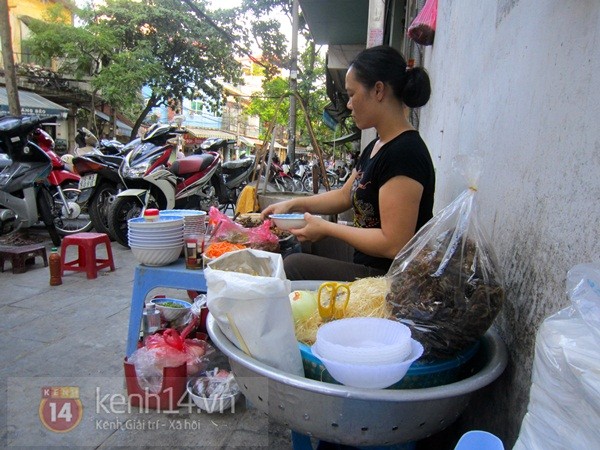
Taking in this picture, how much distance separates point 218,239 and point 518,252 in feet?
4.22

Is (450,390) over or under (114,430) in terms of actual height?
over

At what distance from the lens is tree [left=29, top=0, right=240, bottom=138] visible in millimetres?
13414

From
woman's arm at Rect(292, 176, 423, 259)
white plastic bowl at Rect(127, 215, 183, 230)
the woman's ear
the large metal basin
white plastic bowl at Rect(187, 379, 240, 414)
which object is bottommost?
white plastic bowl at Rect(187, 379, 240, 414)

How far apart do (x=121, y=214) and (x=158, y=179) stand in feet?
2.06

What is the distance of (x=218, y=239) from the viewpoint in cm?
202

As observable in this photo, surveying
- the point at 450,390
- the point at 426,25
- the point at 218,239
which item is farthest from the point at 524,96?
the point at 426,25

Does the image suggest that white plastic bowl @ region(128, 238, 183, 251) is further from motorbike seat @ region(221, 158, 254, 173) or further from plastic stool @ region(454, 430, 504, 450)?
motorbike seat @ region(221, 158, 254, 173)

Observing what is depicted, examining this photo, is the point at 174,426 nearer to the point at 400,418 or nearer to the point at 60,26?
the point at 400,418

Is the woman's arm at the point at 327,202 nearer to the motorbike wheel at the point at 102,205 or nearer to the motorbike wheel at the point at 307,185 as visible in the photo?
the motorbike wheel at the point at 102,205

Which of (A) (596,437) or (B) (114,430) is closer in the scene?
(A) (596,437)

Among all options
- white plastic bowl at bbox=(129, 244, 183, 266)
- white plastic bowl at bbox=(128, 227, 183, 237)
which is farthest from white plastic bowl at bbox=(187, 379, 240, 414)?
white plastic bowl at bbox=(128, 227, 183, 237)

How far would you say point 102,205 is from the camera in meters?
5.39

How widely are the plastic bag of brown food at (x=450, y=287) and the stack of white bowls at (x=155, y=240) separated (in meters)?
1.20

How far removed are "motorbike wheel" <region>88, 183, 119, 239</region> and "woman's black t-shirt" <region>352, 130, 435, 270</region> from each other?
14.0 feet
